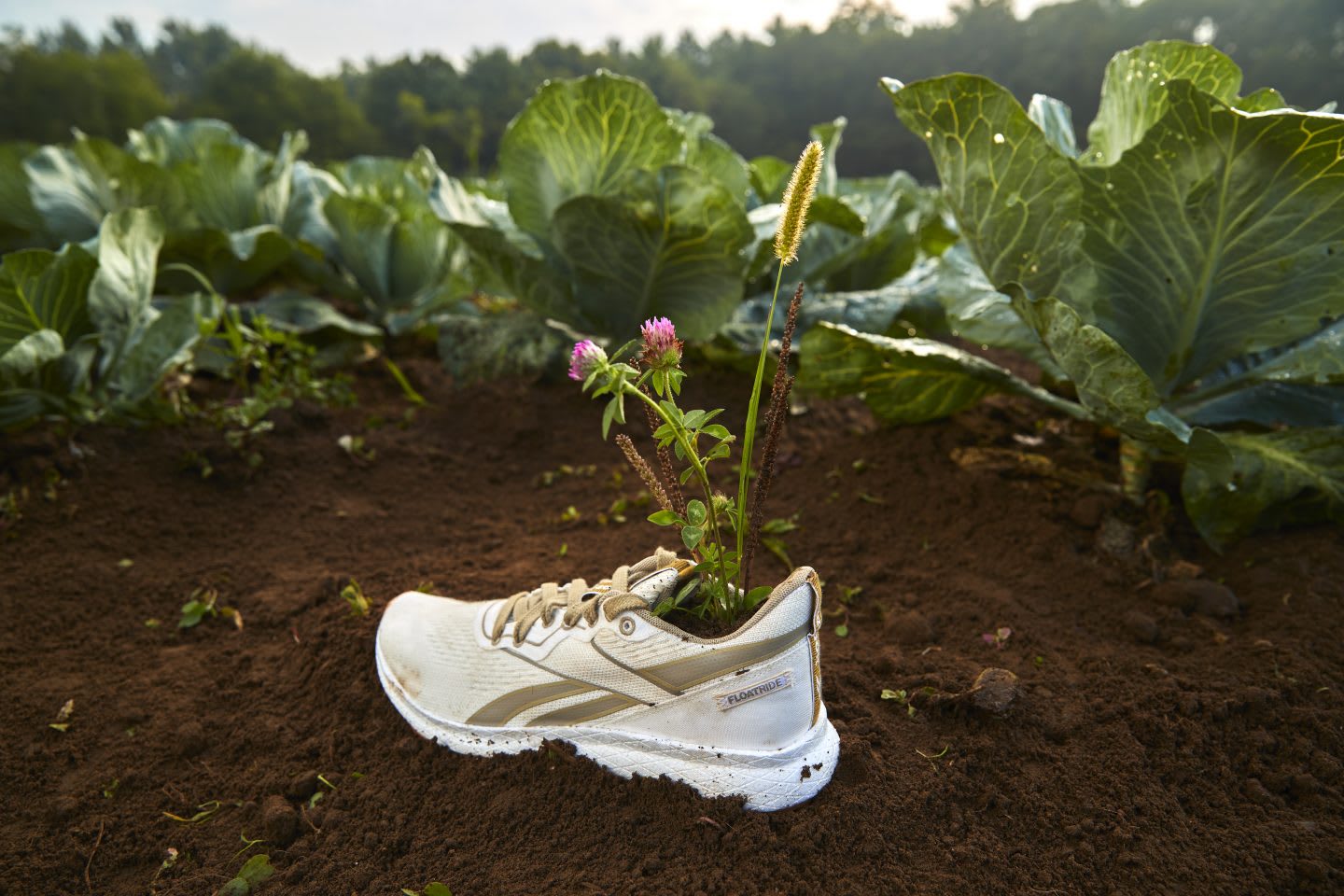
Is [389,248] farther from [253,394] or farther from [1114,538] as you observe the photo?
[1114,538]

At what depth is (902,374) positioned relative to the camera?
2.17 meters

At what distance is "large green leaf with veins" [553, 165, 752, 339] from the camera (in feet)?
7.61

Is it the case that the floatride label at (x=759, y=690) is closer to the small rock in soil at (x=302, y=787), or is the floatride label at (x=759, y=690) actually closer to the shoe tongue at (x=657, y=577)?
the shoe tongue at (x=657, y=577)

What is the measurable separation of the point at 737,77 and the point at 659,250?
23.2 meters

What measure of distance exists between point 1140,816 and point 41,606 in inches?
90.5

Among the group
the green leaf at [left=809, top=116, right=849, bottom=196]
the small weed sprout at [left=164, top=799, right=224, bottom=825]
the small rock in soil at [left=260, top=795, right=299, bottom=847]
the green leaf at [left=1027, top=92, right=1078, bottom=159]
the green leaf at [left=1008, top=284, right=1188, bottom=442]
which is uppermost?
the green leaf at [left=1027, top=92, right=1078, bottom=159]

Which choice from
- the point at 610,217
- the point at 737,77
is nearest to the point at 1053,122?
the point at 610,217

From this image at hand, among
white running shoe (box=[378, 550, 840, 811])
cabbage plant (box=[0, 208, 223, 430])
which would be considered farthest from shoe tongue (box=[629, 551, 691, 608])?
cabbage plant (box=[0, 208, 223, 430])

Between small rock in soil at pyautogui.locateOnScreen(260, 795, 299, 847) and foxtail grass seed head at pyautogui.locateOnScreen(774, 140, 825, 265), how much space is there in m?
1.16

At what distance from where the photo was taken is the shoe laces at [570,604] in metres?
1.22

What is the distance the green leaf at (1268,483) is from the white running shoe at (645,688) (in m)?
1.14

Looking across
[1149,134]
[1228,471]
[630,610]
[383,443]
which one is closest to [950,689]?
[630,610]

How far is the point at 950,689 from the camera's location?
57.9 inches

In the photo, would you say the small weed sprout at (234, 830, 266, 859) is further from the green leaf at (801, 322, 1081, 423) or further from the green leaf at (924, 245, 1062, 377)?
the green leaf at (924, 245, 1062, 377)
